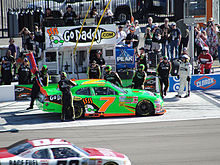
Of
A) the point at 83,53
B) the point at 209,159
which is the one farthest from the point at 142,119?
the point at 83,53

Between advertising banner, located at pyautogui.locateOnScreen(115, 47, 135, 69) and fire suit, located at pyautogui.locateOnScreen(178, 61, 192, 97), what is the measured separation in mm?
2974

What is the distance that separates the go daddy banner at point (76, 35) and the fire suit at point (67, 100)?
5454 millimetres

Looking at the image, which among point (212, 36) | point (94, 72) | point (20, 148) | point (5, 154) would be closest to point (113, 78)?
point (94, 72)

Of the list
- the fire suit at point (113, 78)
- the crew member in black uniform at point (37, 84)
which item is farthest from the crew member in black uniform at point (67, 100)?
the fire suit at point (113, 78)

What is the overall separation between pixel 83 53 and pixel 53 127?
7.23 m

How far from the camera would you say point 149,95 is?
16.5 m

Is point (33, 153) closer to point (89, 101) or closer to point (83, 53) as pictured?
point (89, 101)

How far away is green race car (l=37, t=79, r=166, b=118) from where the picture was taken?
16.0m

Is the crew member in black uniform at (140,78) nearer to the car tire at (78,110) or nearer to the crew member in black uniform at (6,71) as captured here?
the car tire at (78,110)

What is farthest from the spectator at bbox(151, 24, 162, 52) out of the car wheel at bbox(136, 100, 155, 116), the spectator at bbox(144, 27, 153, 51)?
the car wheel at bbox(136, 100, 155, 116)

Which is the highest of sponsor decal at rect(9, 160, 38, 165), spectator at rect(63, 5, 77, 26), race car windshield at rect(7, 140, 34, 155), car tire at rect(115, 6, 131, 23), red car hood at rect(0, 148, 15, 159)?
car tire at rect(115, 6, 131, 23)

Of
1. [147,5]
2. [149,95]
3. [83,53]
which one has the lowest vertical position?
[149,95]

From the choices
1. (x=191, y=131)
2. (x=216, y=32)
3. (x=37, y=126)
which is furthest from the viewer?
(x=216, y=32)

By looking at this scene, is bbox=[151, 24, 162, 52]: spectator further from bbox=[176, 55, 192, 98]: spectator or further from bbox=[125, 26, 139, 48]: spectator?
bbox=[176, 55, 192, 98]: spectator
